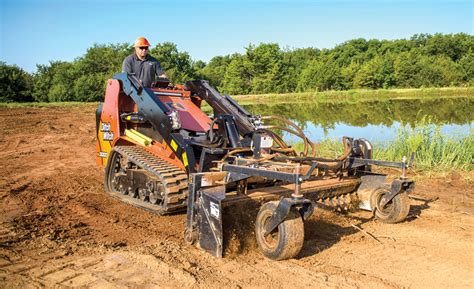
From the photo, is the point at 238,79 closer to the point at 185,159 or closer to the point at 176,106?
the point at 176,106

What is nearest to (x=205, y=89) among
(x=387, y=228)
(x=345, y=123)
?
(x=387, y=228)

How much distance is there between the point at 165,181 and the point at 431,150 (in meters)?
6.64

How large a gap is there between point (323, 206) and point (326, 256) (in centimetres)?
125

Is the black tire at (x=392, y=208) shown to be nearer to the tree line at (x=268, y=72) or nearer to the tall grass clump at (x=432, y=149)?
the tall grass clump at (x=432, y=149)

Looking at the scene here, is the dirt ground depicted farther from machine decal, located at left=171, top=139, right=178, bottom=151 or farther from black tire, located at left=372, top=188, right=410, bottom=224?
machine decal, located at left=171, top=139, right=178, bottom=151

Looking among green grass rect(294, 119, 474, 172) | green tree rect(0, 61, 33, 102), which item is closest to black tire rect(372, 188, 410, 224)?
green grass rect(294, 119, 474, 172)

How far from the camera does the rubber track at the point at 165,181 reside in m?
5.39

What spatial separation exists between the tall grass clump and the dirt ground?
2102mm

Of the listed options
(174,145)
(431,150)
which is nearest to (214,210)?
(174,145)

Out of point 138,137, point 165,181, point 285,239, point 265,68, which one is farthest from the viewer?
point 265,68

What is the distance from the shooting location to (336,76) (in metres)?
58.6

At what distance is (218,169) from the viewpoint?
5207 mm

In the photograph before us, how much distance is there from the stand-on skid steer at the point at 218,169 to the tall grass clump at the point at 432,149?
4181 millimetres

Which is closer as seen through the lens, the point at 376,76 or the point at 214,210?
the point at 214,210
